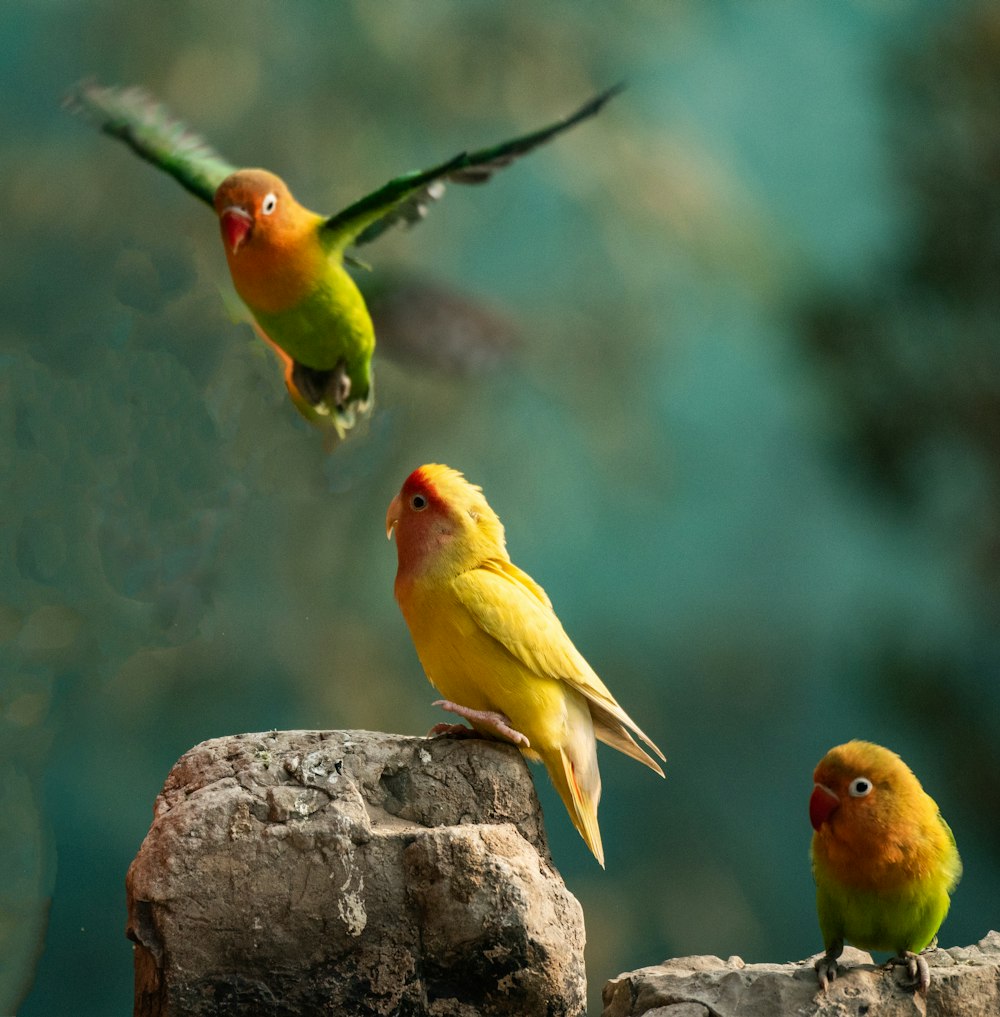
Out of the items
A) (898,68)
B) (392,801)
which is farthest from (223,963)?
(898,68)

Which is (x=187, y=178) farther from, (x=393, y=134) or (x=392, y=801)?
(x=392, y=801)

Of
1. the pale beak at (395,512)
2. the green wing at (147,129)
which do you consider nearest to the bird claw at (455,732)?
the pale beak at (395,512)

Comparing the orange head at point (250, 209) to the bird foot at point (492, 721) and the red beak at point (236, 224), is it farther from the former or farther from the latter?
the bird foot at point (492, 721)

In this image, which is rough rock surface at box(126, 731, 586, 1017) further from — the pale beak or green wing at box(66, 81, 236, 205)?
green wing at box(66, 81, 236, 205)

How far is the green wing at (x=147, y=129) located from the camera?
9.21 feet

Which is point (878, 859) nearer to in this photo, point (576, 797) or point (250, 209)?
point (576, 797)

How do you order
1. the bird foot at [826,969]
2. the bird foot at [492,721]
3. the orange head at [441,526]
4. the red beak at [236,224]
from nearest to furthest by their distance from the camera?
the bird foot at [826,969], the bird foot at [492,721], the orange head at [441,526], the red beak at [236,224]

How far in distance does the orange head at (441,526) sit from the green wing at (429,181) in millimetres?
756

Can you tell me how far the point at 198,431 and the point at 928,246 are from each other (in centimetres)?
203

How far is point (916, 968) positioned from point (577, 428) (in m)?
1.58

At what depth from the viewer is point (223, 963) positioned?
1.85 meters

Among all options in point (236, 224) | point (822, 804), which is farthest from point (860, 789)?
point (236, 224)

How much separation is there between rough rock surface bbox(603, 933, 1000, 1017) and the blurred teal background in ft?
3.13

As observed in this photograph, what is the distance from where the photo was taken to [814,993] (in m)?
1.95
